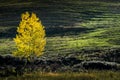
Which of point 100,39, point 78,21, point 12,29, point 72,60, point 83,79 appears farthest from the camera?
point 78,21

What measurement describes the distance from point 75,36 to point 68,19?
175ft

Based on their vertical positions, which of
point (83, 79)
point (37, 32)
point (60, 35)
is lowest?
point (60, 35)

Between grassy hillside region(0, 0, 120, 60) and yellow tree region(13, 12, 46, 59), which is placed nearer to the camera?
yellow tree region(13, 12, 46, 59)

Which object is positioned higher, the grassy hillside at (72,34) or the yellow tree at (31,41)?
the yellow tree at (31,41)

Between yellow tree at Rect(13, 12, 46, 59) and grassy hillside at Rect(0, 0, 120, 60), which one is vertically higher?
yellow tree at Rect(13, 12, 46, 59)

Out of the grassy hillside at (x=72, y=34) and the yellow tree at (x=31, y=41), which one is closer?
the yellow tree at (x=31, y=41)

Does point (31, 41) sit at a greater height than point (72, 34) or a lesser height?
greater

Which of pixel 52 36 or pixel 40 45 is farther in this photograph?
pixel 52 36

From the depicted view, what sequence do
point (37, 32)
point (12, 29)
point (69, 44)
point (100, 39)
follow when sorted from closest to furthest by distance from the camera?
point (37, 32)
point (69, 44)
point (100, 39)
point (12, 29)

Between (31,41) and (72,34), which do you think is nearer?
(31,41)

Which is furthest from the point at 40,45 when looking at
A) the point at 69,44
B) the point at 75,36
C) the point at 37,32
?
the point at 75,36

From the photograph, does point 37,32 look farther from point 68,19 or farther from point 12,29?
point 68,19

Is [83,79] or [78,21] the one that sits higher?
[83,79]

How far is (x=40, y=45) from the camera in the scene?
82.3 m
